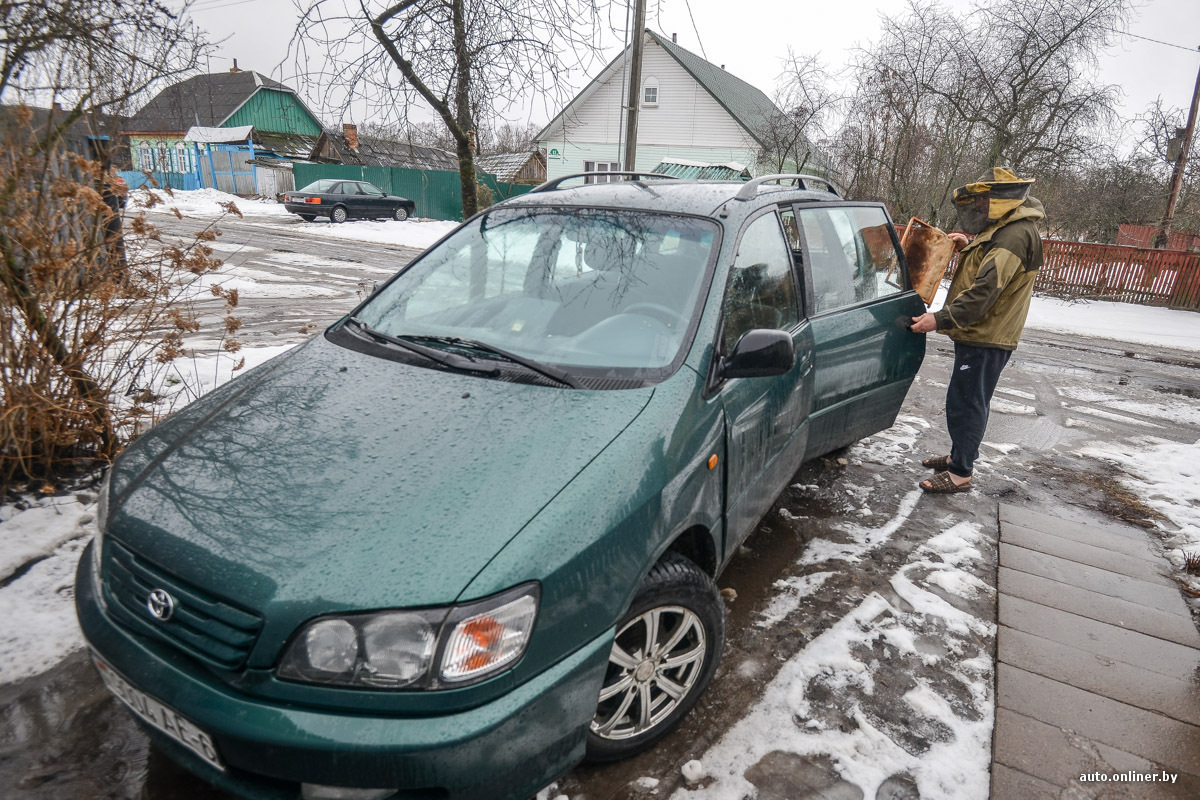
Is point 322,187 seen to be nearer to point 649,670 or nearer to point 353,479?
point 353,479

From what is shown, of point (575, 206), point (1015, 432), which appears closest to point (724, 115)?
point (1015, 432)

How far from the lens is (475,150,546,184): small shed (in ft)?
107

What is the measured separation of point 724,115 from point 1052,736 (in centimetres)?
2755

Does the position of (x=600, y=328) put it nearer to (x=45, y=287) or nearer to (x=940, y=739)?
(x=940, y=739)

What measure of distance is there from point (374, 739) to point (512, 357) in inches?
49.0

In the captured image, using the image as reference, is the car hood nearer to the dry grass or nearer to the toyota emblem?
the toyota emblem

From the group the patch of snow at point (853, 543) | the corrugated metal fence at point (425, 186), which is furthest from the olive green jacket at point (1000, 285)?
the corrugated metal fence at point (425, 186)

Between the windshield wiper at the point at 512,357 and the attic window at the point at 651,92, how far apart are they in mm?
28613

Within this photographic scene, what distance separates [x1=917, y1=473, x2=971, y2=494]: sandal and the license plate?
420 centimetres

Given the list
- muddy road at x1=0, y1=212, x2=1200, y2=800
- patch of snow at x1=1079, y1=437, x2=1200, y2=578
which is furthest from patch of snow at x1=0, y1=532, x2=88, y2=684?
patch of snow at x1=1079, y1=437, x2=1200, y2=578

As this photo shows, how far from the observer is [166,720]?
1631mm

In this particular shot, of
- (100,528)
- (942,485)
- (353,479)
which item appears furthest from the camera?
(942,485)

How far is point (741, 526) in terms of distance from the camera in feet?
8.71

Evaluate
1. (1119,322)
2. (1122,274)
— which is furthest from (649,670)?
(1122,274)
